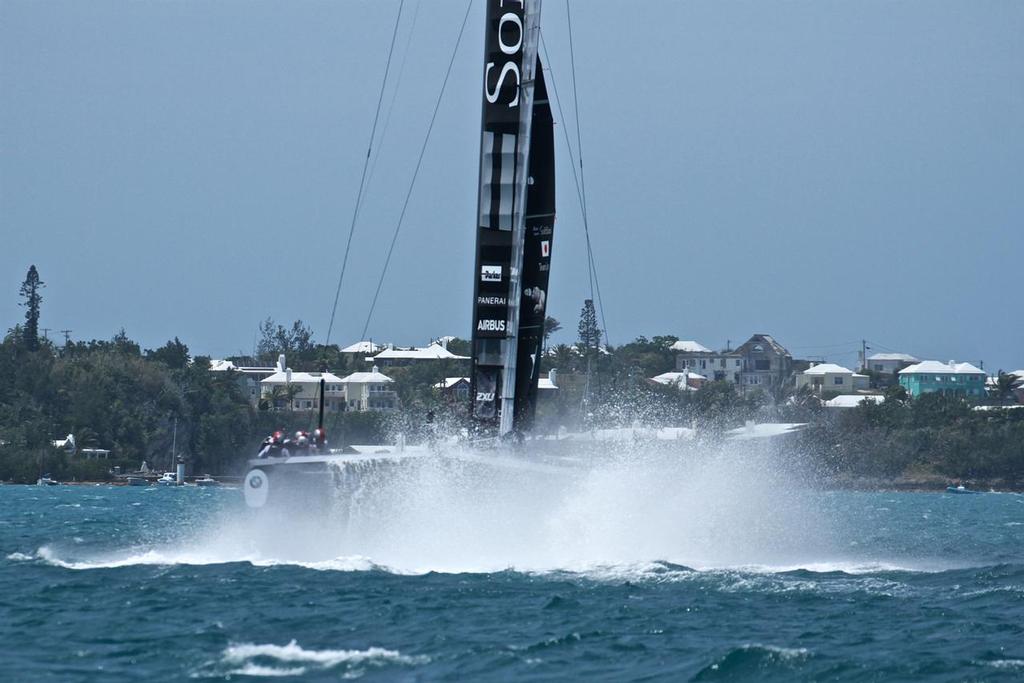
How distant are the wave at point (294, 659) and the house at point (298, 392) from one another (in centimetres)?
8609

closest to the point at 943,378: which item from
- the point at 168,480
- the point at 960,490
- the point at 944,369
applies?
Answer: the point at 944,369

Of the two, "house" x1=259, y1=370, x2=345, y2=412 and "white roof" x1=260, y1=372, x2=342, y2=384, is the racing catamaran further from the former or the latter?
"white roof" x1=260, y1=372, x2=342, y2=384

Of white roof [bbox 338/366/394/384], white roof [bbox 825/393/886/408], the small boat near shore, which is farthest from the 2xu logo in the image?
white roof [bbox 825/393/886/408]

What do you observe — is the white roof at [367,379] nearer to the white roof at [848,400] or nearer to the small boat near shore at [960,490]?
the white roof at [848,400]

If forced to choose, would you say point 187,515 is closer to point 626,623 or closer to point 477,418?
point 477,418

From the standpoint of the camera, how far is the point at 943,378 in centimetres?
13188

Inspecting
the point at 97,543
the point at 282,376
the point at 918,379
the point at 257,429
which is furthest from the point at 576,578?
the point at 918,379

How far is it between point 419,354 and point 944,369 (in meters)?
44.3

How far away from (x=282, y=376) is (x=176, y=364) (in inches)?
286

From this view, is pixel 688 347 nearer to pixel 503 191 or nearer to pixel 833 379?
pixel 833 379

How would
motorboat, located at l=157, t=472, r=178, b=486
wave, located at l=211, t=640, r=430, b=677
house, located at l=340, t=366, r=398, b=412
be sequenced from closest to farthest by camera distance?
wave, located at l=211, t=640, r=430, b=677, motorboat, located at l=157, t=472, r=178, b=486, house, located at l=340, t=366, r=398, b=412

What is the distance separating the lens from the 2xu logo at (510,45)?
25734 millimetres

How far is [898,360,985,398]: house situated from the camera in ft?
431

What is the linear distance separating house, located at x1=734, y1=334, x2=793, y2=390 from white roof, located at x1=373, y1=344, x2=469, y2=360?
82.4 feet
